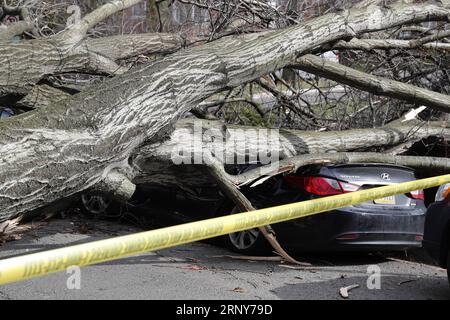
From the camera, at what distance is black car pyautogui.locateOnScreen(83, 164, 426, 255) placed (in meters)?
6.77

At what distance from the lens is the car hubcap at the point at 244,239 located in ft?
24.0

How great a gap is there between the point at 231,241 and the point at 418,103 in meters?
2.65

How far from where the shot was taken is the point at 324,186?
686 centimetres

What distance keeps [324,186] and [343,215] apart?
13.5 inches

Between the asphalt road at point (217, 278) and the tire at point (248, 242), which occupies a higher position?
the tire at point (248, 242)

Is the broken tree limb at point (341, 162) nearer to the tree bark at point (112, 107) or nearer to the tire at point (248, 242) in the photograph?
the tire at point (248, 242)

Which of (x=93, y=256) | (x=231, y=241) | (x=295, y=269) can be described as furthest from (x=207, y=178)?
(x=93, y=256)

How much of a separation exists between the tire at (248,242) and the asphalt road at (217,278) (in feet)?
0.49

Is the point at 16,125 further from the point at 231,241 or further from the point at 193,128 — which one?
the point at 231,241

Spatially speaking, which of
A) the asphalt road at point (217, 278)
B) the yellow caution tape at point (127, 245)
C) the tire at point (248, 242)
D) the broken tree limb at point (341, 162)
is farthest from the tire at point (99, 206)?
the yellow caution tape at point (127, 245)

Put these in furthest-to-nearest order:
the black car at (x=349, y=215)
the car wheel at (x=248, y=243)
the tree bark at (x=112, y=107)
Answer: the car wheel at (x=248, y=243), the black car at (x=349, y=215), the tree bark at (x=112, y=107)

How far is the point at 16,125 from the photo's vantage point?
4844 millimetres

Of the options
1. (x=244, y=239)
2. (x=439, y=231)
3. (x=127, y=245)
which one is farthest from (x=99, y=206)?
(x=127, y=245)
